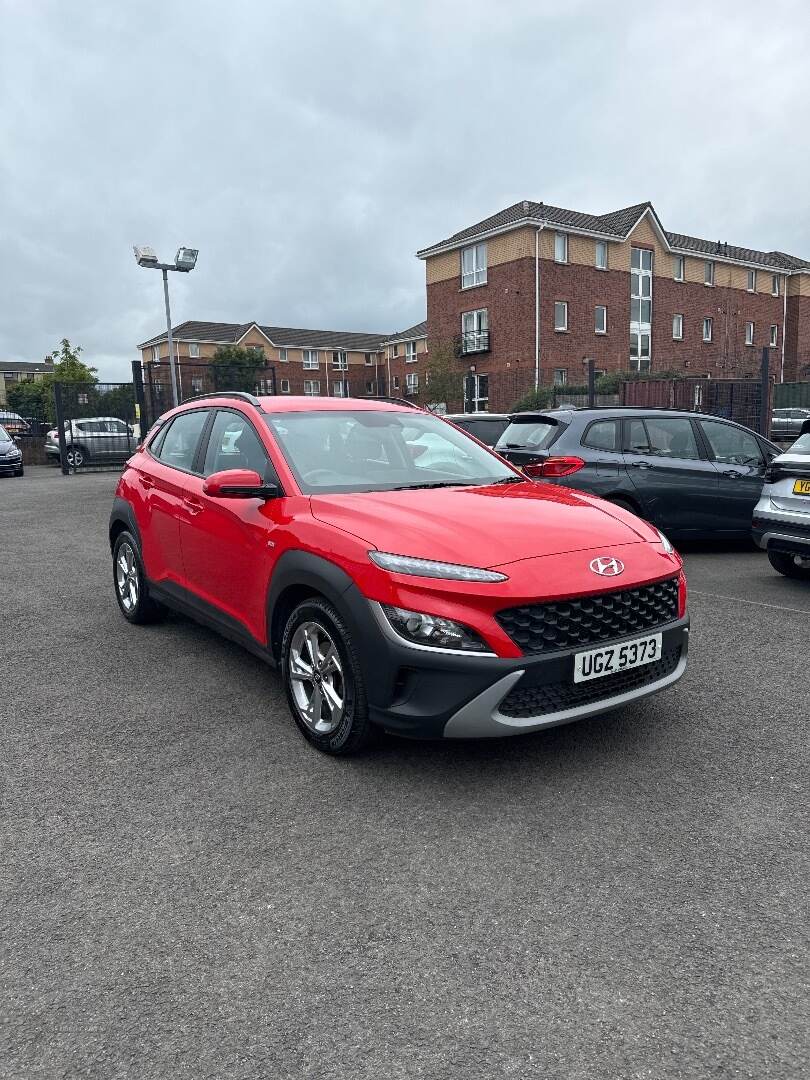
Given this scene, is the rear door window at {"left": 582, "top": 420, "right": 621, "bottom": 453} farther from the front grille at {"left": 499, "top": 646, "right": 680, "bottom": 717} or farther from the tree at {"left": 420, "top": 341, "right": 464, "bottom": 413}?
the tree at {"left": 420, "top": 341, "right": 464, "bottom": 413}

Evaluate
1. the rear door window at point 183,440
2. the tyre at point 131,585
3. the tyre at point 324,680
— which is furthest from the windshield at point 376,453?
the tyre at point 131,585

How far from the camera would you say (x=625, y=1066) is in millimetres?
1856

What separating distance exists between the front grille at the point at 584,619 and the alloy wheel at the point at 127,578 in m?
3.45

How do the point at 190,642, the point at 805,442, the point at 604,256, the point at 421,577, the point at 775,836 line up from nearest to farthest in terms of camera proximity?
the point at 775,836 → the point at 421,577 → the point at 190,642 → the point at 805,442 → the point at 604,256

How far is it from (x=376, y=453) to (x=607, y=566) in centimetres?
157

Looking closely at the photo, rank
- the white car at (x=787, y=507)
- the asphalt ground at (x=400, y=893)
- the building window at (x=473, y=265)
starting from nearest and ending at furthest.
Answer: the asphalt ground at (x=400, y=893), the white car at (x=787, y=507), the building window at (x=473, y=265)

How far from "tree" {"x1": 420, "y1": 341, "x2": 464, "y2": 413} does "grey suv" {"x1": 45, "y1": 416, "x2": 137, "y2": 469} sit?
59.1 feet

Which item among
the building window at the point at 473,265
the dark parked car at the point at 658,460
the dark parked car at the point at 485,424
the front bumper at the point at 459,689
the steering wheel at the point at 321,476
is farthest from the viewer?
the building window at the point at 473,265

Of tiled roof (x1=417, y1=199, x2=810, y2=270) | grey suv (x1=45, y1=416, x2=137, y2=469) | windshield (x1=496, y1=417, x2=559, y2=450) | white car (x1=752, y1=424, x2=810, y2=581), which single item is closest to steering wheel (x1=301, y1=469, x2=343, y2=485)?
white car (x1=752, y1=424, x2=810, y2=581)

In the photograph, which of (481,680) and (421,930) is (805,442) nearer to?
(481,680)

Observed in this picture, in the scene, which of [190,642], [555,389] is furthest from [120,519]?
[555,389]

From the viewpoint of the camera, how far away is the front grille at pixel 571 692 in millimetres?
3064

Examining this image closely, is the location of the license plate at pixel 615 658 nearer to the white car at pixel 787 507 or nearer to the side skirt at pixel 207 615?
the side skirt at pixel 207 615

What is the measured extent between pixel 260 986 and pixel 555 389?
83.2ft
